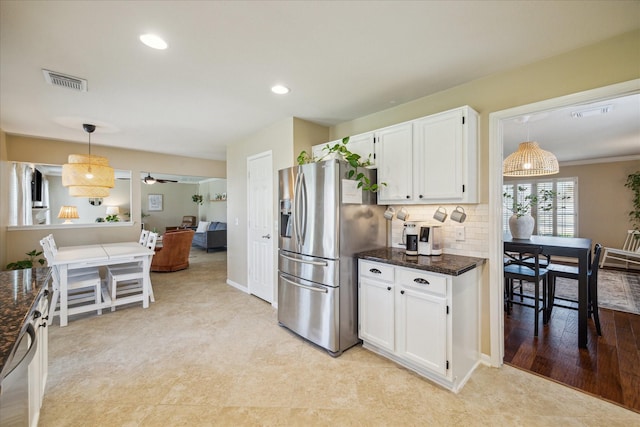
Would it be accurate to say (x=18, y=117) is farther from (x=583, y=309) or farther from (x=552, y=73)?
(x=583, y=309)

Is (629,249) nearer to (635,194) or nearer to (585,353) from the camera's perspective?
(635,194)

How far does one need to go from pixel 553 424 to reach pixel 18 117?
6.01 metres

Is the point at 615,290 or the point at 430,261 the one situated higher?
the point at 430,261

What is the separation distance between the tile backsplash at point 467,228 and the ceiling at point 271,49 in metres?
1.16

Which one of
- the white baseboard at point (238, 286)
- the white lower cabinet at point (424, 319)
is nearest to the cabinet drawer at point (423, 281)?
the white lower cabinet at point (424, 319)

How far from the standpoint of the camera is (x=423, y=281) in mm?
2121

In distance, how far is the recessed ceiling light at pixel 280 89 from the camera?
2613 millimetres

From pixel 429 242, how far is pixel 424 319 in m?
0.70

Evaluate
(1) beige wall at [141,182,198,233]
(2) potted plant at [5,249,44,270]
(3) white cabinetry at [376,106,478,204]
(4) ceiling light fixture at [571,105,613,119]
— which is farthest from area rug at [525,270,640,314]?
(1) beige wall at [141,182,198,233]

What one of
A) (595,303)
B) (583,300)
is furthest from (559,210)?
(583,300)

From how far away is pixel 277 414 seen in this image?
1801 millimetres

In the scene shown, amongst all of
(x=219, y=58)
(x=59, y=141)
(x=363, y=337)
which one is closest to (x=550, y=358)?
(x=363, y=337)

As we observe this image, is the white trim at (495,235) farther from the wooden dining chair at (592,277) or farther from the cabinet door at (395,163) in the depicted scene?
the wooden dining chair at (592,277)

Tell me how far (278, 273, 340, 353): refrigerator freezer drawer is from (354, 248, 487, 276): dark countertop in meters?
0.51
